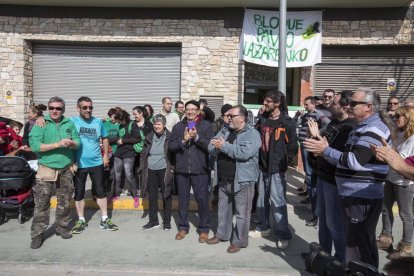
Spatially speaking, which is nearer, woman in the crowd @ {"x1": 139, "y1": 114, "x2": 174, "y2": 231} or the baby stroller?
woman in the crowd @ {"x1": 139, "y1": 114, "x2": 174, "y2": 231}

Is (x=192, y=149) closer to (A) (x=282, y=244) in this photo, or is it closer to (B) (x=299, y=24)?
(A) (x=282, y=244)

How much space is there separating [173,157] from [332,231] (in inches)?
98.0

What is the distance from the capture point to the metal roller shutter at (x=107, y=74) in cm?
1131

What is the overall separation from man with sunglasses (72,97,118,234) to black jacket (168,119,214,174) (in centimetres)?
111

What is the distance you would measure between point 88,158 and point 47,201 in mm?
794

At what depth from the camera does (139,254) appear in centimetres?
468

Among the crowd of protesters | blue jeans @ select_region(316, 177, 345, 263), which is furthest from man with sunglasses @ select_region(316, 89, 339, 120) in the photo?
blue jeans @ select_region(316, 177, 345, 263)

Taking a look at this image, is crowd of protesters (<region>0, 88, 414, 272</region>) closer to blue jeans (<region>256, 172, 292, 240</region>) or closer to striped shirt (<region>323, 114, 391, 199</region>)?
blue jeans (<region>256, 172, 292, 240</region>)

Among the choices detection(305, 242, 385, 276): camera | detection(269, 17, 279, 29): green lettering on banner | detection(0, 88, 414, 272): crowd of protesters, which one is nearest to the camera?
detection(305, 242, 385, 276): camera

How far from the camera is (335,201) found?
3947 millimetres

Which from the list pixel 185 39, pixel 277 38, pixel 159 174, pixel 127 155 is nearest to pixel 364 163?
pixel 159 174

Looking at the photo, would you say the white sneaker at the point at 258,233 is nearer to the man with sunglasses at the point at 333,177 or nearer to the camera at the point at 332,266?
the man with sunglasses at the point at 333,177

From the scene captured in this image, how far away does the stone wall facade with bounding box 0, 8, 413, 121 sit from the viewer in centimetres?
1061

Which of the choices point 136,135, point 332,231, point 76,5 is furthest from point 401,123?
point 76,5
